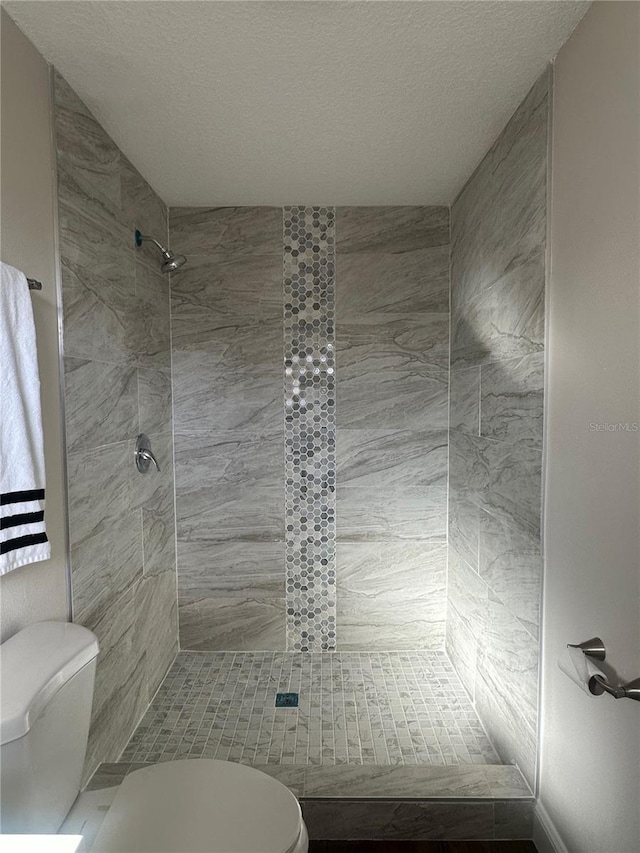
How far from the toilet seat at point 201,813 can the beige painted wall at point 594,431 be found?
0.74 metres

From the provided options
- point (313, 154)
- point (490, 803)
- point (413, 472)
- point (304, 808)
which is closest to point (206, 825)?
point (304, 808)

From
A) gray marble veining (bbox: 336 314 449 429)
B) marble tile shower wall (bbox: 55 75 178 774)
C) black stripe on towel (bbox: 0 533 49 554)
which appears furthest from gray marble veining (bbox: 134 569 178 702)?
gray marble veining (bbox: 336 314 449 429)

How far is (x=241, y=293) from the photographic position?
2.94 m

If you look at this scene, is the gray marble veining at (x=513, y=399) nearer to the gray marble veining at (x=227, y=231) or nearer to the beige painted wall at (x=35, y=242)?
the gray marble veining at (x=227, y=231)

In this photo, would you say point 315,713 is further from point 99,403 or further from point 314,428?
point 99,403

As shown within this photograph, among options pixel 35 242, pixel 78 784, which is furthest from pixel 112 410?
pixel 78 784

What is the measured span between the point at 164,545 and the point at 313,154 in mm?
1873

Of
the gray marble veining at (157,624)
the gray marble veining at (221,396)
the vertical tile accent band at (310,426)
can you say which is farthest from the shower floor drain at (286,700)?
the gray marble veining at (221,396)

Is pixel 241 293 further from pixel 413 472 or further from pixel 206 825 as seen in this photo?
pixel 206 825

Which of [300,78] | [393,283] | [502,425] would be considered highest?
[300,78]

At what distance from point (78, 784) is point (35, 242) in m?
1.42

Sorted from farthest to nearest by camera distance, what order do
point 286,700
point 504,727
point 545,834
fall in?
1. point 286,700
2. point 504,727
3. point 545,834

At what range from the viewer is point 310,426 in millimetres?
2957

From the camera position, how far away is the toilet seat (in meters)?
1.21
